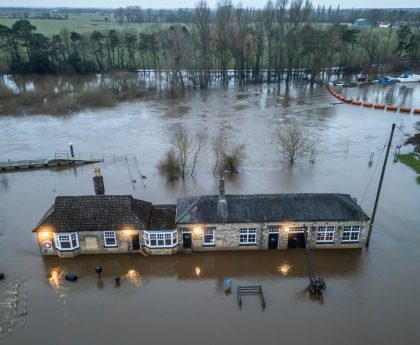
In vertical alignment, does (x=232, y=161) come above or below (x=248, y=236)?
below

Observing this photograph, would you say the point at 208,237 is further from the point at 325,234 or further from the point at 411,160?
the point at 411,160

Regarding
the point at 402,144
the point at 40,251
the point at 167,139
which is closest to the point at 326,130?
→ the point at 402,144

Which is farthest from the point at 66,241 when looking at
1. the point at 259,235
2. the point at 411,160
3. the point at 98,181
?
the point at 411,160

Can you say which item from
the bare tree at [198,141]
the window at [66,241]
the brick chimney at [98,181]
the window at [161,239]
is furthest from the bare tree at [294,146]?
the window at [66,241]

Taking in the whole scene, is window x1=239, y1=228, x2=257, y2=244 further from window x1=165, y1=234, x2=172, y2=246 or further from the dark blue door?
window x1=165, y1=234, x2=172, y2=246

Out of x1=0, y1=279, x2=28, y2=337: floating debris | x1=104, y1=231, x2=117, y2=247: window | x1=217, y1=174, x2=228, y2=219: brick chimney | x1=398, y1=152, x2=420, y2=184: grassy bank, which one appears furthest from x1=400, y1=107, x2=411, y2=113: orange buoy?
x1=0, y1=279, x2=28, y2=337: floating debris

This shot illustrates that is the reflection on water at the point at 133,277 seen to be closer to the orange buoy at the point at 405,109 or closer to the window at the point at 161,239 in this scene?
the window at the point at 161,239

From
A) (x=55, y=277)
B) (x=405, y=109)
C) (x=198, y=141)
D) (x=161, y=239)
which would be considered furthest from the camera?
(x=405, y=109)

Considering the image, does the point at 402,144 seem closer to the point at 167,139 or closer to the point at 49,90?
the point at 167,139

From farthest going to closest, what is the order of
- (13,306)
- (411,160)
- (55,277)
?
(411,160) < (55,277) < (13,306)
